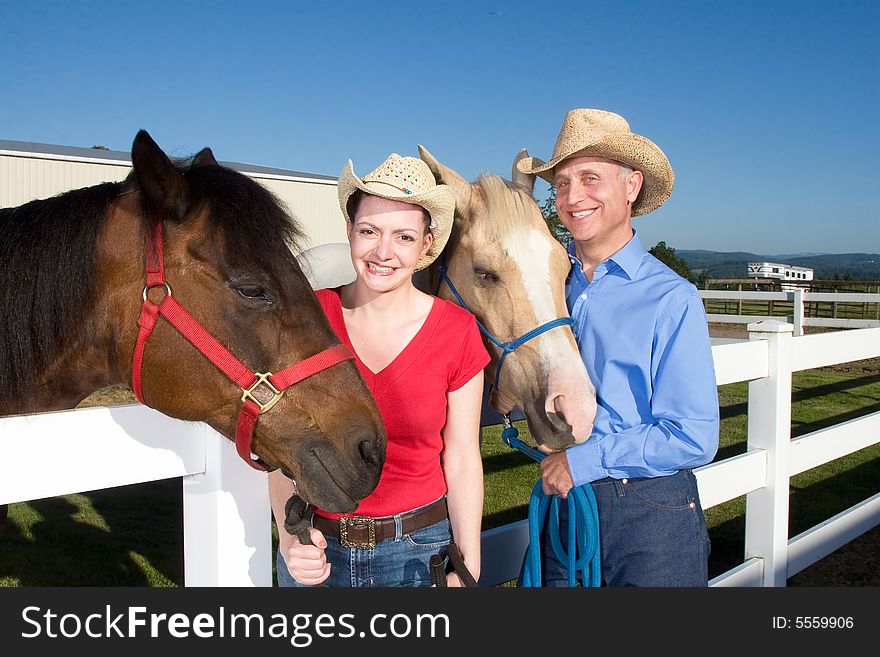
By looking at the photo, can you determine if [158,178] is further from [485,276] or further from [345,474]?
[485,276]

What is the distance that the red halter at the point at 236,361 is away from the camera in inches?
73.0

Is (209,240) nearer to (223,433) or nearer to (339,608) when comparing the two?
(223,433)

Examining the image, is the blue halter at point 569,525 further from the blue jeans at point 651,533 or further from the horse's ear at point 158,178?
the horse's ear at point 158,178

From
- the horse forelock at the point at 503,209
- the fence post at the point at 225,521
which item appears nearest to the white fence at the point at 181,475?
the fence post at the point at 225,521

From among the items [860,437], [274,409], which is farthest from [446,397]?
[860,437]

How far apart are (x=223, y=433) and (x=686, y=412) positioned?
1.39 meters

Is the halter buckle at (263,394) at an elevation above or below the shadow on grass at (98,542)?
above

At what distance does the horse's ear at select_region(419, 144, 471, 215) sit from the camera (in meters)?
2.73

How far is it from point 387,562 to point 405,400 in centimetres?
45

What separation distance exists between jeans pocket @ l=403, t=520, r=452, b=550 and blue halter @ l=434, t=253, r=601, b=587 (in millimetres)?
411

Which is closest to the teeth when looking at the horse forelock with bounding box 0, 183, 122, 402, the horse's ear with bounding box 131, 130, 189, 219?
the horse's ear with bounding box 131, 130, 189, 219

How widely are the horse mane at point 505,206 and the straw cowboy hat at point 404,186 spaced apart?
21.5 inches

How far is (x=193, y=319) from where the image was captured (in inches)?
74.3

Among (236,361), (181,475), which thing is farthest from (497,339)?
(181,475)
